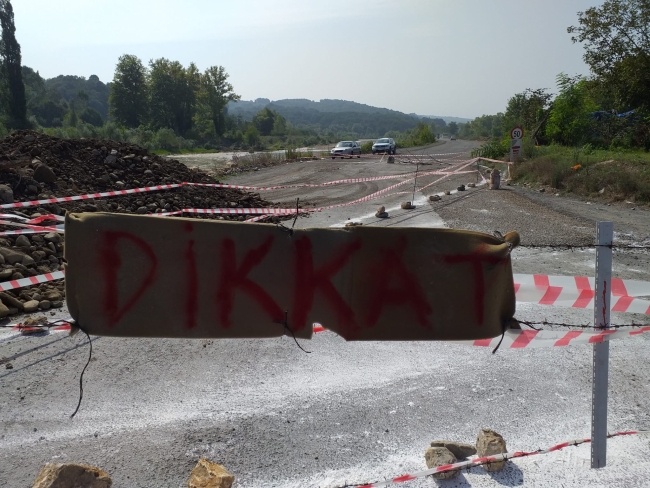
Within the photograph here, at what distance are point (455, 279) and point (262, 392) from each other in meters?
2.50

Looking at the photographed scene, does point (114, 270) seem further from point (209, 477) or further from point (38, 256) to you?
point (38, 256)

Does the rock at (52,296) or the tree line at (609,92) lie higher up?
the tree line at (609,92)

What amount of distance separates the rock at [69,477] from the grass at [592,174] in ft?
52.0

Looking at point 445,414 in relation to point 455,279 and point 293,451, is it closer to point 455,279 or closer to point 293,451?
point 293,451

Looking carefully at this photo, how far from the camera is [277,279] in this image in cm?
293

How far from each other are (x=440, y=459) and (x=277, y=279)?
1.73 meters

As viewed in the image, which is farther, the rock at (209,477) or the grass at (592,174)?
the grass at (592,174)

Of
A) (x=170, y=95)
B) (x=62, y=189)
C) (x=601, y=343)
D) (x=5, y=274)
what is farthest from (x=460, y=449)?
(x=170, y=95)

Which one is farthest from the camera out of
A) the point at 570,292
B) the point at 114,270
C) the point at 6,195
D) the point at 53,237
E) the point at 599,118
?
the point at 599,118

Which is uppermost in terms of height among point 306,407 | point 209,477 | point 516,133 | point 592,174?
point 516,133

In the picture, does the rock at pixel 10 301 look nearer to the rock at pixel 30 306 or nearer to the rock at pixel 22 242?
the rock at pixel 30 306

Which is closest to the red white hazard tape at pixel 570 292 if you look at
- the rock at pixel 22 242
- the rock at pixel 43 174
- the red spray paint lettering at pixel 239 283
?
the red spray paint lettering at pixel 239 283

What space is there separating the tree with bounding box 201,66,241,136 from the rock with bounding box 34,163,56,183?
8023 centimetres

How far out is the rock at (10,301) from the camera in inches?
262
